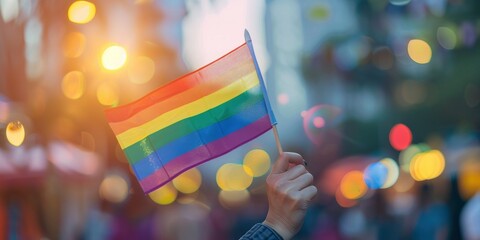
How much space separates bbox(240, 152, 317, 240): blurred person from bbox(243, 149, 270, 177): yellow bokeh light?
1686cm

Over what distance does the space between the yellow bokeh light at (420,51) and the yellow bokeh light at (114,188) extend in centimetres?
668

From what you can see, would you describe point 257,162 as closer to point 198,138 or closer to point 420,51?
point 420,51

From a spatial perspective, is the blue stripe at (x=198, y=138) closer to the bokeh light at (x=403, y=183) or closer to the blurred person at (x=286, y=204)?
the blurred person at (x=286, y=204)

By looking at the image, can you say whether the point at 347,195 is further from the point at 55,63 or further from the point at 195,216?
the point at 195,216

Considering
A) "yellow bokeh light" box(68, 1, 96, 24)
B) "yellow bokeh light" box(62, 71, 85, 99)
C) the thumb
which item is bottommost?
the thumb

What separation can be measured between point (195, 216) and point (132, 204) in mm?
1108

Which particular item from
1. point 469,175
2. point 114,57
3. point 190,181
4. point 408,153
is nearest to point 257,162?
point 190,181

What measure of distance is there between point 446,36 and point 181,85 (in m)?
14.5

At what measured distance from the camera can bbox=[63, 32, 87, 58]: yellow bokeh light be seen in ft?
42.9

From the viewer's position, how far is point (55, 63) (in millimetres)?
12898

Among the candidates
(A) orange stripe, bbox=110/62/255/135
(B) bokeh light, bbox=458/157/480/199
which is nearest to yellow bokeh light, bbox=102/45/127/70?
(B) bokeh light, bbox=458/157/480/199

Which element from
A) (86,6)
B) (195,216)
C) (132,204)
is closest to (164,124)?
(195,216)

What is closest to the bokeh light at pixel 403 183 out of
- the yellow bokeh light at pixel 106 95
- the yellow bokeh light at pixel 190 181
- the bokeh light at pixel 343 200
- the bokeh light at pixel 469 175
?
the bokeh light at pixel 343 200

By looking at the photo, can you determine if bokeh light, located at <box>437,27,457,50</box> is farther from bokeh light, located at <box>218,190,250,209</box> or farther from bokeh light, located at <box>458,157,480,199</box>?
bokeh light, located at <box>458,157,480,199</box>
